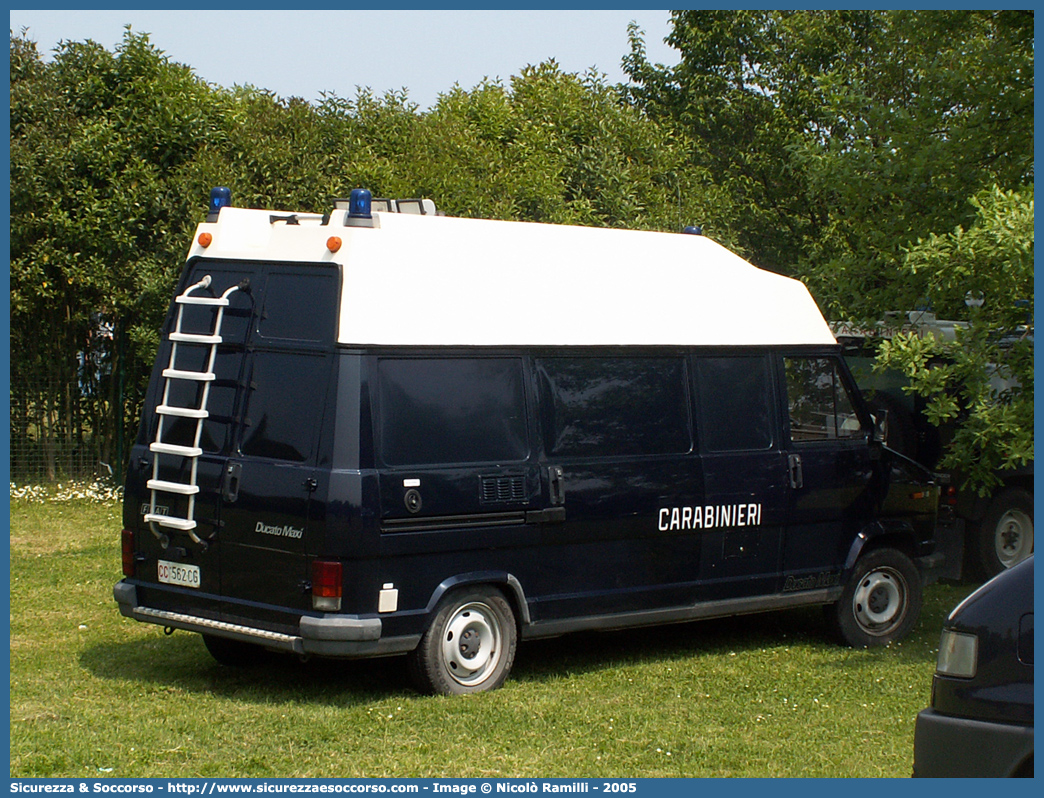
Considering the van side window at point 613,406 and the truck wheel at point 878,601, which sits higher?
the van side window at point 613,406

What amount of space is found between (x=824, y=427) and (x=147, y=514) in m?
4.64

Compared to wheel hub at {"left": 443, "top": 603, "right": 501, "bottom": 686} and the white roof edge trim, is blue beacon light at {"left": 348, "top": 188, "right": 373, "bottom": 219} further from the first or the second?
wheel hub at {"left": 443, "top": 603, "right": 501, "bottom": 686}

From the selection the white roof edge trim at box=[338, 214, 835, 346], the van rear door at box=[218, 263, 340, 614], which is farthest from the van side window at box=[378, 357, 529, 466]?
the van rear door at box=[218, 263, 340, 614]

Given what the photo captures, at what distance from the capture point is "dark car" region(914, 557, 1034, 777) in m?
4.43

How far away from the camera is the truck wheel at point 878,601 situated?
9438 mm

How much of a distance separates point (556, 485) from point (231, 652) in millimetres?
2415

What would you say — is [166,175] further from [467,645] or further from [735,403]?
[467,645]

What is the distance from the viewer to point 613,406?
8453 mm

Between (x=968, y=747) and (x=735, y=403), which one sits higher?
(x=735, y=403)

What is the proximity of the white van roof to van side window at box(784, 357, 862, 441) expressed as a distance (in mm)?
206

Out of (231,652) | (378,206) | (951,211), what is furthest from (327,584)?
(951,211)

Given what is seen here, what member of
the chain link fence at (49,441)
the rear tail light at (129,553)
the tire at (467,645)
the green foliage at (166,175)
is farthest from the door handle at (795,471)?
the chain link fence at (49,441)

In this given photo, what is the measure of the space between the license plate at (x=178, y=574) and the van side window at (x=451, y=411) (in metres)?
1.42

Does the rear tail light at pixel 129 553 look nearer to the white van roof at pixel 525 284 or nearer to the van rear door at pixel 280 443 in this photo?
the van rear door at pixel 280 443
